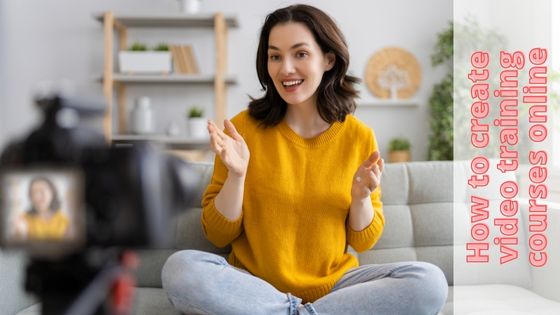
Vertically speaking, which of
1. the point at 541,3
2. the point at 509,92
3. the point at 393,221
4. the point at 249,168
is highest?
the point at 541,3

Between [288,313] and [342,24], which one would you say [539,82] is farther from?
[288,313]

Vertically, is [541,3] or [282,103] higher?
[541,3]

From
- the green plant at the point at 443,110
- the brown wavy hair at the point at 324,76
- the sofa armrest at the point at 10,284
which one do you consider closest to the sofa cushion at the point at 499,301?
the brown wavy hair at the point at 324,76

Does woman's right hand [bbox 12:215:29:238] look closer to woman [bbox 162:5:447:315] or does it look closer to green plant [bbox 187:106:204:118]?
woman [bbox 162:5:447:315]

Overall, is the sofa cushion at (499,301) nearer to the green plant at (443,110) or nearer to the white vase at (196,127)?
the green plant at (443,110)

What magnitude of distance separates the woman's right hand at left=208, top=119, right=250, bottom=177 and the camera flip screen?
69 cm

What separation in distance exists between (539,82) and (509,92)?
1.85 ft

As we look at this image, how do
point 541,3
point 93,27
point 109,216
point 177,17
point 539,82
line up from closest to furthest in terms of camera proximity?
point 109,216 → point 539,82 → point 541,3 → point 177,17 → point 93,27

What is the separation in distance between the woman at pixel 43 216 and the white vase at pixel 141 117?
10.6 ft

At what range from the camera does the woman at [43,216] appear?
398 mm

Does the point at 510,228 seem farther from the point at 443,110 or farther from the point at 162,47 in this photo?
the point at 162,47

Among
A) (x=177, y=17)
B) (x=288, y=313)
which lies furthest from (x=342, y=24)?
(x=288, y=313)

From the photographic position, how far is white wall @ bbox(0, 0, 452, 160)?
3670 mm

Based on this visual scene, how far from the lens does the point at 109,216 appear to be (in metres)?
0.40
